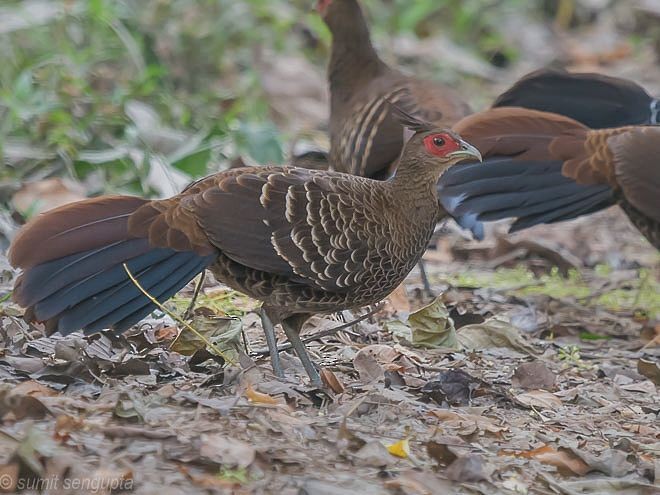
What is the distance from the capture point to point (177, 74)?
26.7 feet

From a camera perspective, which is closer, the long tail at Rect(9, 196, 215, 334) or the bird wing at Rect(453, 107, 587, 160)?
the long tail at Rect(9, 196, 215, 334)

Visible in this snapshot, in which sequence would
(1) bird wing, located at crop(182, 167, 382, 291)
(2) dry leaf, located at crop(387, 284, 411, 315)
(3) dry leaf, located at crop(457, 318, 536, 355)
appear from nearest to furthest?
(1) bird wing, located at crop(182, 167, 382, 291), (3) dry leaf, located at crop(457, 318, 536, 355), (2) dry leaf, located at crop(387, 284, 411, 315)

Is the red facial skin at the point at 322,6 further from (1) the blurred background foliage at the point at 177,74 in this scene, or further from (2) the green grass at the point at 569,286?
(2) the green grass at the point at 569,286

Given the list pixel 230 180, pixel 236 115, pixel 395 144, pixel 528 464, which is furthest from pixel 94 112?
pixel 528 464

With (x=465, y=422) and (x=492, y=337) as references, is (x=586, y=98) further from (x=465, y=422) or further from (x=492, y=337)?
(x=465, y=422)

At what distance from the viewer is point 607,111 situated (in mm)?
5875

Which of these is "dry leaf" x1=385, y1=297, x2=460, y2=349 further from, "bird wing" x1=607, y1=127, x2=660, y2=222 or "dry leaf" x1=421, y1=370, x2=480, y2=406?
"bird wing" x1=607, y1=127, x2=660, y2=222

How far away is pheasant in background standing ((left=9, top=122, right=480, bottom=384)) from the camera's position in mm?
3438

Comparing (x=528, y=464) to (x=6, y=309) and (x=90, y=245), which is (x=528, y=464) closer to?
(x=90, y=245)

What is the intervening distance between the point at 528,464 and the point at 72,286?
1.37m

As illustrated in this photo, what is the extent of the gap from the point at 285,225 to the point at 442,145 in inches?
25.3

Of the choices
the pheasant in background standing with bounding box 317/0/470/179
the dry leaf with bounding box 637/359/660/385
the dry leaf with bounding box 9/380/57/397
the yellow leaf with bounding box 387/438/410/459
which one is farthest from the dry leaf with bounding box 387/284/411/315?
the dry leaf with bounding box 9/380/57/397

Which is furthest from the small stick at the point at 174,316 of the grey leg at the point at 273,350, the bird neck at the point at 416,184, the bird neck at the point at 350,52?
the bird neck at the point at 350,52

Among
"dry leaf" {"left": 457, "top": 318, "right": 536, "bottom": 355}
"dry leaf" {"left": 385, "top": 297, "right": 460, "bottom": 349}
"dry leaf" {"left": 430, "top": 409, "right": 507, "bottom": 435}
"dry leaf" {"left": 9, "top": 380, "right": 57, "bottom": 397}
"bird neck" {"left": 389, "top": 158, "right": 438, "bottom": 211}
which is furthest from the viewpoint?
"dry leaf" {"left": 457, "top": 318, "right": 536, "bottom": 355}
